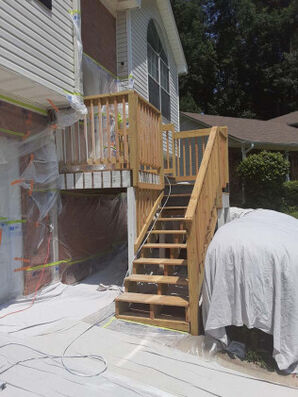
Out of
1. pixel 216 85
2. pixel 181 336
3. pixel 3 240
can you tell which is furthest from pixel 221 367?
pixel 216 85

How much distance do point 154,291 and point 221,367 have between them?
178cm

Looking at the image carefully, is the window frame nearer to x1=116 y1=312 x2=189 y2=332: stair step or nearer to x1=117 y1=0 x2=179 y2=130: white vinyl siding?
x1=117 y1=0 x2=179 y2=130: white vinyl siding

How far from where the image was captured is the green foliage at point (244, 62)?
27391mm

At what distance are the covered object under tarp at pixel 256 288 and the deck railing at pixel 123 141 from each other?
2004mm

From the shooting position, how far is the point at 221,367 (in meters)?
2.92

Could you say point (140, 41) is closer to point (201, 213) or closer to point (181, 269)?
point (181, 269)

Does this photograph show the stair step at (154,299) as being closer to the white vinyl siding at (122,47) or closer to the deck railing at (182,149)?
the deck railing at (182,149)

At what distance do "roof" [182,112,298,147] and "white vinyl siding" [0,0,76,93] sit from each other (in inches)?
401

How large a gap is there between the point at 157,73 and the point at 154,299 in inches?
307

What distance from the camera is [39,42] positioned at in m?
4.35

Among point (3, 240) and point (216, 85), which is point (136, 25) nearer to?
point (3, 240)

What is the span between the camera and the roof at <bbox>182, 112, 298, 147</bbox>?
14.4 metres

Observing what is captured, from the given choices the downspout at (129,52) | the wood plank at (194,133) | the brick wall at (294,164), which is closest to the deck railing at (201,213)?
the wood plank at (194,133)

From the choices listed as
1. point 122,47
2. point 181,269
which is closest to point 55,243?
point 181,269
